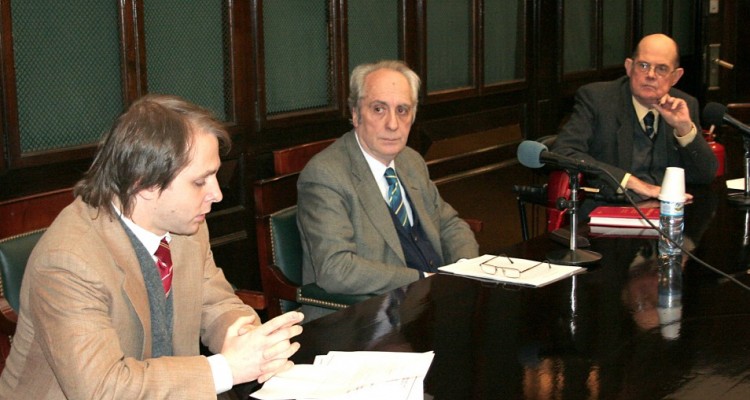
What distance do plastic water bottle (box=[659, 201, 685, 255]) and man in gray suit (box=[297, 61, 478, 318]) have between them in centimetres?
73

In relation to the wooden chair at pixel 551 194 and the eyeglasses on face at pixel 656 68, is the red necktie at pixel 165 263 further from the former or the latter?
the eyeglasses on face at pixel 656 68

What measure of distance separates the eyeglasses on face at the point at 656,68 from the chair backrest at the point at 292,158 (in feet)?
5.22

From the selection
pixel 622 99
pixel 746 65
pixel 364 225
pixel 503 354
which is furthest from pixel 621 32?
pixel 503 354

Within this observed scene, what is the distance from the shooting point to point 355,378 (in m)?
1.87

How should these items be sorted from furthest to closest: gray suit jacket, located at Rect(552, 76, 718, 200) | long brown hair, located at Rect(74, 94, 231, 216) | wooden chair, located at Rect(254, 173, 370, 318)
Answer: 1. gray suit jacket, located at Rect(552, 76, 718, 200)
2. wooden chair, located at Rect(254, 173, 370, 318)
3. long brown hair, located at Rect(74, 94, 231, 216)

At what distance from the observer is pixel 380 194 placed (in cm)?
318

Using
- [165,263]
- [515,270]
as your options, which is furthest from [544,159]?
[165,263]

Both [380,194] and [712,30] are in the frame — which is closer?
[380,194]

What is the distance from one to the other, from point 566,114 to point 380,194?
11.1 feet

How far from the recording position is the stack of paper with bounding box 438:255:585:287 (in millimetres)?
2596

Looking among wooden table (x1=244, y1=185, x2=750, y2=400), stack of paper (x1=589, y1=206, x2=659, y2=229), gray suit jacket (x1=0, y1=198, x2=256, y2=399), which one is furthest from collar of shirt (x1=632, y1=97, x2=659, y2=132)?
gray suit jacket (x1=0, y1=198, x2=256, y2=399)

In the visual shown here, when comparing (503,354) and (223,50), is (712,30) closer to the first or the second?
(223,50)

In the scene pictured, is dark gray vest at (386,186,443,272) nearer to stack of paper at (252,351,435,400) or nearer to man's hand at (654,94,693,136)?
stack of paper at (252,351,435,400)

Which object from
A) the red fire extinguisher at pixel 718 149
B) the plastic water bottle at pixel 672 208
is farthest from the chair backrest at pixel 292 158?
the red fire extinguisher at pixel 718 149
